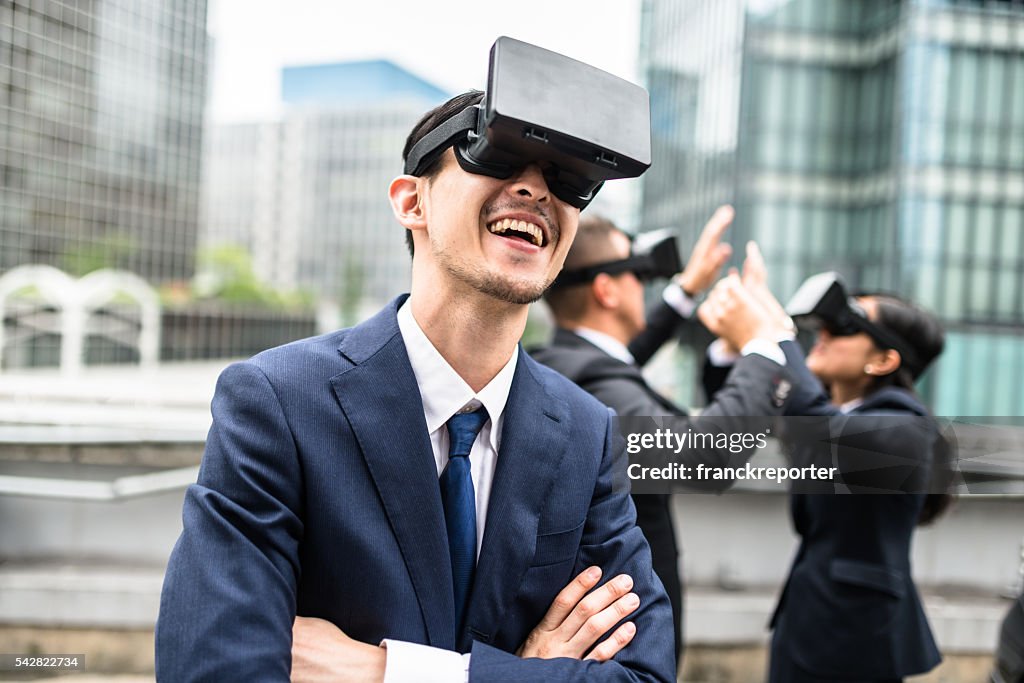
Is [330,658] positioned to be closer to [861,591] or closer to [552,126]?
[552,126]

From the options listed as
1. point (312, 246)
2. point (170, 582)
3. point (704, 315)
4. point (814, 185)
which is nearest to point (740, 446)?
point (704, 315)

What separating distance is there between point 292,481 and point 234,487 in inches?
3.5

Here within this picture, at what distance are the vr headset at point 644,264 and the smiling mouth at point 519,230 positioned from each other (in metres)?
1.18

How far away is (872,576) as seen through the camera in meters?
2.61

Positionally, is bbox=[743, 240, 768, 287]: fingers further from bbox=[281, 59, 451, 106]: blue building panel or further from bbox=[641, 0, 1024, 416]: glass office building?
bbox=[281, 59, 451, 106]: blue building panel

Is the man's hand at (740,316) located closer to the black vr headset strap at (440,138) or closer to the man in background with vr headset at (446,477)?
the man in background with vr headset at (446,477)

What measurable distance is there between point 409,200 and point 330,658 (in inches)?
30.4

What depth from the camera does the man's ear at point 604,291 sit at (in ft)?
8.86

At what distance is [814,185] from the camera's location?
99.0ft

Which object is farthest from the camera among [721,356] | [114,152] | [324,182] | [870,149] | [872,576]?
[324,182]

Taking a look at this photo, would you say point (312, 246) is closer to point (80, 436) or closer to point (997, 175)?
point (997, 175)
